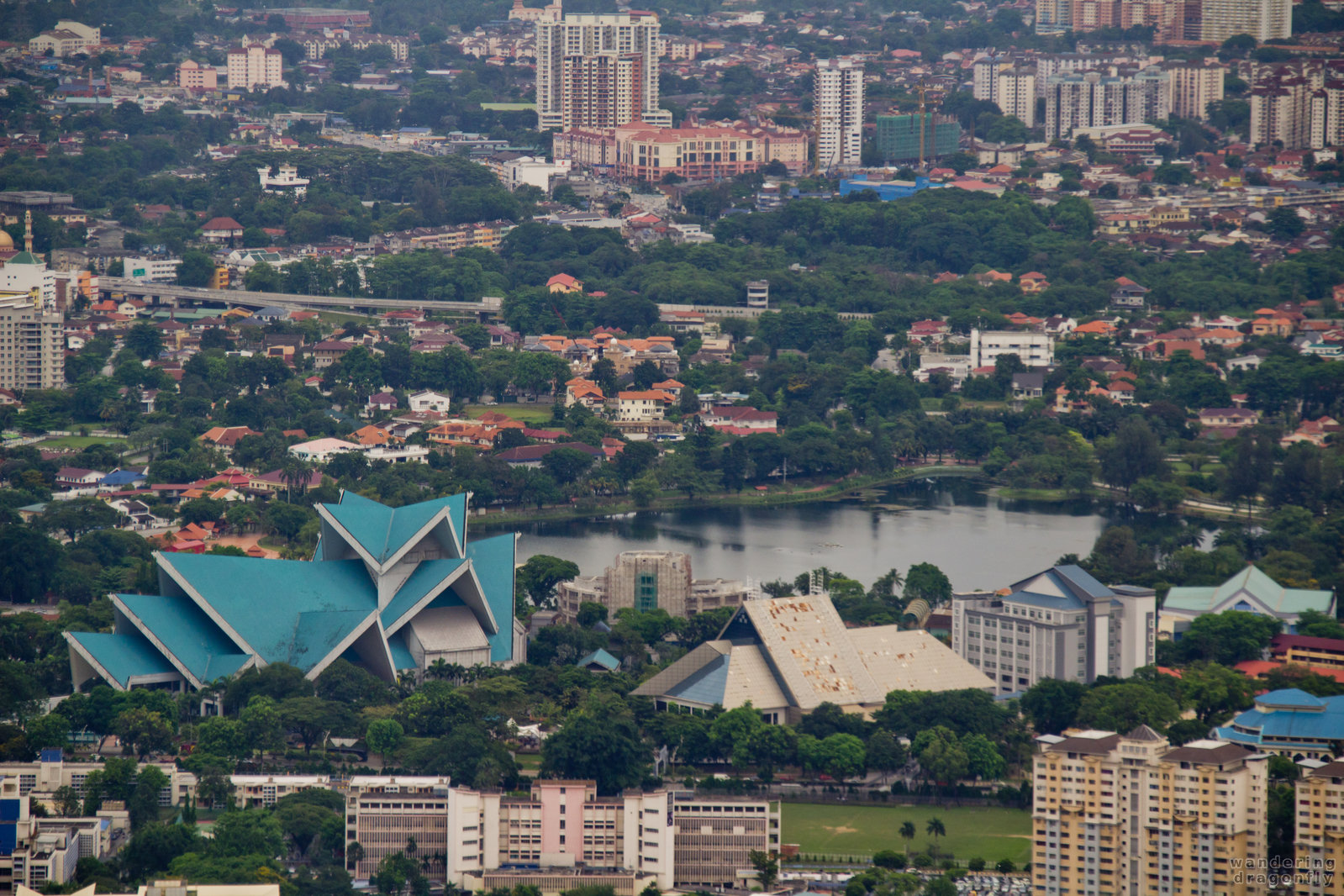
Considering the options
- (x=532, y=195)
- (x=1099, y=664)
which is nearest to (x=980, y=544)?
(x=1099, y=664)

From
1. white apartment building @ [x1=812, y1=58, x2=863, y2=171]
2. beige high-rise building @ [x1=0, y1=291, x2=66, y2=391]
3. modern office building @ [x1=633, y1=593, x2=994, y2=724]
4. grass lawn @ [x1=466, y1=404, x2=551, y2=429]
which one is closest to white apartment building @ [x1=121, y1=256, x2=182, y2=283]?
beige high-rise building @ [x1=0, y1=291, x2=66, y2=391]

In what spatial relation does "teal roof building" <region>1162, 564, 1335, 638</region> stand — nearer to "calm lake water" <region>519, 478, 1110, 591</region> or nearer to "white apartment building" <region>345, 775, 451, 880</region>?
"calm lake water" <region>519, 478, 1110, 591</region>

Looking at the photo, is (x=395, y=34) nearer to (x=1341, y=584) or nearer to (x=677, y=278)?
(x=677, y=278)


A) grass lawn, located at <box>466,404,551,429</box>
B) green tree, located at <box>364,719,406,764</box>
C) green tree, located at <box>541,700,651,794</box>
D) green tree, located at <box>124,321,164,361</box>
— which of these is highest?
green tree, located at <box>124,321,164,361</box>

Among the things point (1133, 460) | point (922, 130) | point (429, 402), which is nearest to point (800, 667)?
point (1133, 460)

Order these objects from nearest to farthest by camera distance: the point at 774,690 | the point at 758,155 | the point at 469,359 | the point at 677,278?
the point at 774,690 < the point at 469,359 < the point at 677,278 < the point at 758,155

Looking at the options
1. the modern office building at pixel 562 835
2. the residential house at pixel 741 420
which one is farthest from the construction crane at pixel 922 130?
the modern office building at pixel 562 835

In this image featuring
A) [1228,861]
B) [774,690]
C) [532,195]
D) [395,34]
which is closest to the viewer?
[1228,861]
